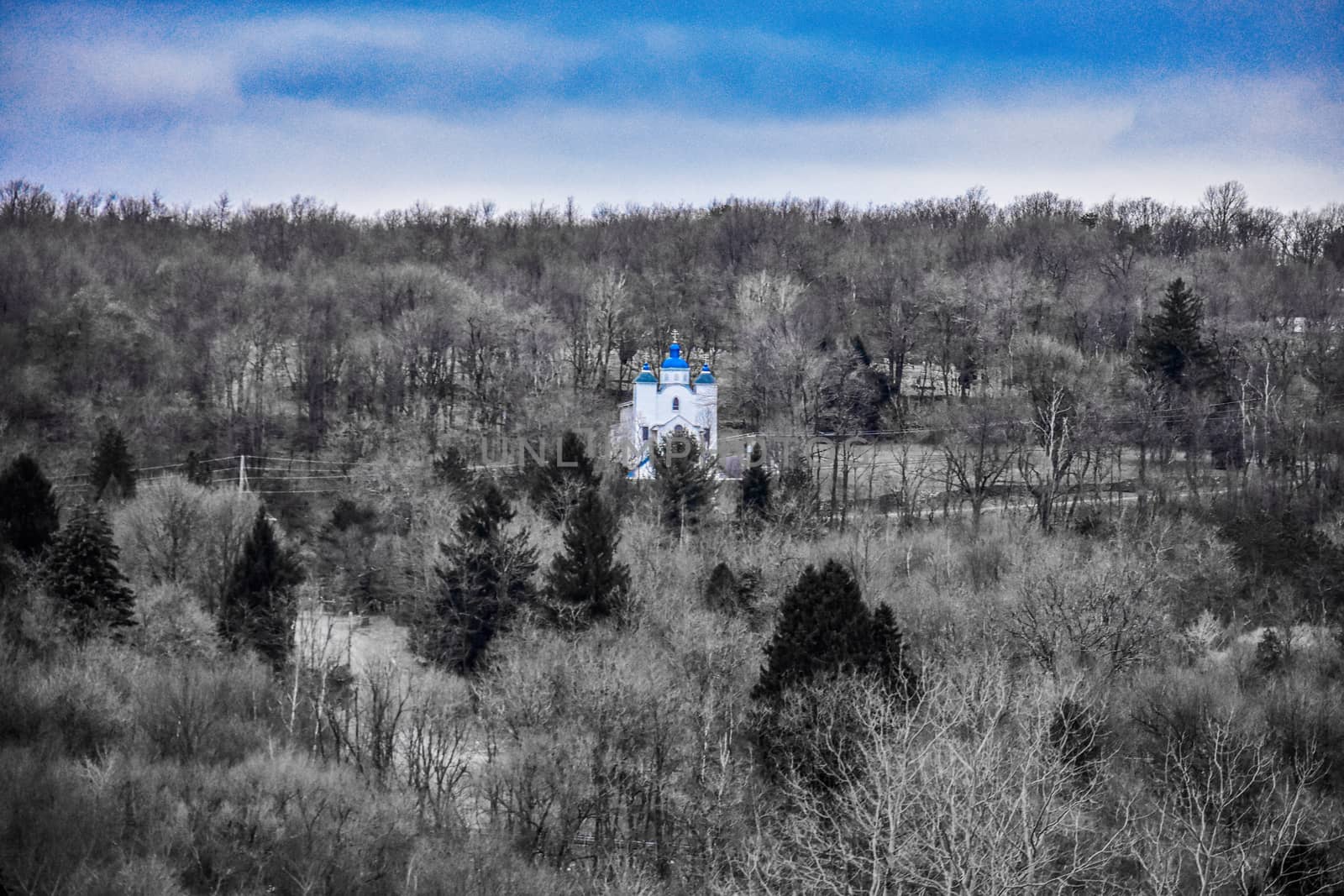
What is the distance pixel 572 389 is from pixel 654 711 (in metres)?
33.9

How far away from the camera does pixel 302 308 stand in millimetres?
61938

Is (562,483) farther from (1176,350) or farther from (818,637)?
(1176,350)

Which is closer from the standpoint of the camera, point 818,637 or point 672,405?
point 818,637

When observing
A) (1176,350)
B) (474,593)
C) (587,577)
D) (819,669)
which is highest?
(1176,350)

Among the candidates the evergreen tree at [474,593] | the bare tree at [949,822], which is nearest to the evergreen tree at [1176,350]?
the evergreen tree at [474,593]

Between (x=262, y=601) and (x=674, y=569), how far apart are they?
1105 cm

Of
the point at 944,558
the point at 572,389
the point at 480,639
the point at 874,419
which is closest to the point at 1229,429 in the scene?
the point at 874,419

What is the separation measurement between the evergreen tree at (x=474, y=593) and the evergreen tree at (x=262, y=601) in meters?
3.56

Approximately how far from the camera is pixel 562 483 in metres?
39.9

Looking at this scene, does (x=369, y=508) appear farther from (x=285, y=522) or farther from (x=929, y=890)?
(x=929, y=890)

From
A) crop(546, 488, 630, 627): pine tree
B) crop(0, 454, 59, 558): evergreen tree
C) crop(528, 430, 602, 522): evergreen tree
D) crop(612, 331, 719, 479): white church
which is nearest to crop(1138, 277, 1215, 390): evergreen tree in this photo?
crop(612, 331, 719, 479): white church

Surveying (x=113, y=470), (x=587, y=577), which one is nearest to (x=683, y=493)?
(x=587, y=577)

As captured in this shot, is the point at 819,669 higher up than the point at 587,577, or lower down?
lower down

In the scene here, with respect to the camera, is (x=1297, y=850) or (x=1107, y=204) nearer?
(x=1297, y=850)
